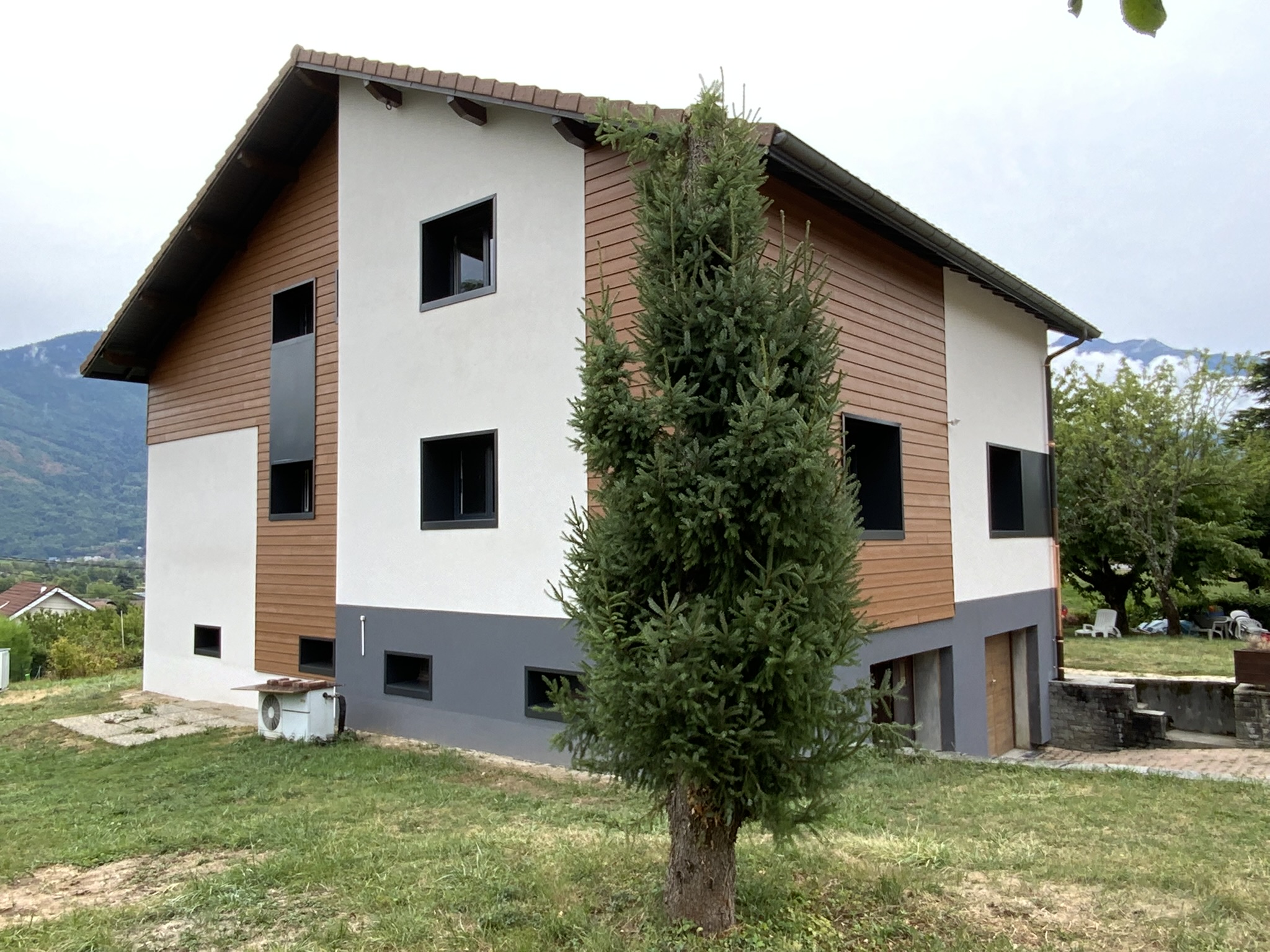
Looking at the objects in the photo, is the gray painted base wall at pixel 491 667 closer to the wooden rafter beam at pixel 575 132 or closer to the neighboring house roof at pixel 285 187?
the neighboring house roof at pixel 285 187

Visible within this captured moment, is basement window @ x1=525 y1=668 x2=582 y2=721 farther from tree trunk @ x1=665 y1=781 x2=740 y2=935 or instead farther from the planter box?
the planter box

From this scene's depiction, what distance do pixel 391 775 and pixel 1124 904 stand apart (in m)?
5.99

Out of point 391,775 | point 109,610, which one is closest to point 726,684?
point 391,775

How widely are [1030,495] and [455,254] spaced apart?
381 inches

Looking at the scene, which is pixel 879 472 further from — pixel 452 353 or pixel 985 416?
pixel 452 353

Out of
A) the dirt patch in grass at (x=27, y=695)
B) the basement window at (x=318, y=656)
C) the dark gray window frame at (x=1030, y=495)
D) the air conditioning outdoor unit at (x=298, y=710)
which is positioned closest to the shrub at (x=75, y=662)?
the dirt patch in grass at (x=27, y=695)

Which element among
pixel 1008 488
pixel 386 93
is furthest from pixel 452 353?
pixel 1008 488

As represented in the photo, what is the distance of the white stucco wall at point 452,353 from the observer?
904 centimetres

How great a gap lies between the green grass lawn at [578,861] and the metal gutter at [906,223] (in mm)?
5245

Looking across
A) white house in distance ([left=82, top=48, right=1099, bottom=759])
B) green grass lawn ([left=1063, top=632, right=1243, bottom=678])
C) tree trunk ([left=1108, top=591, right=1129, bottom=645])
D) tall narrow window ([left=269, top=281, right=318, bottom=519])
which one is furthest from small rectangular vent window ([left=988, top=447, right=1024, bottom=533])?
tree trunk ([left=1108, top=591, right=1129, bottom=645])

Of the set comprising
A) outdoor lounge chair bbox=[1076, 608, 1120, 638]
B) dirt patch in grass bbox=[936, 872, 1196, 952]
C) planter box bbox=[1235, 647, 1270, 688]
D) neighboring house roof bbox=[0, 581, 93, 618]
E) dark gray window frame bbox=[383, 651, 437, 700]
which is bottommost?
neighboring house roof bbox=[0, 581, 93, 618]

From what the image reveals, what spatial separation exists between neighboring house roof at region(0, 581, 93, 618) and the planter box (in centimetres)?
5292

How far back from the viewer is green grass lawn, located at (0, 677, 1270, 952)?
4207mm

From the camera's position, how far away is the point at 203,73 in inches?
697
